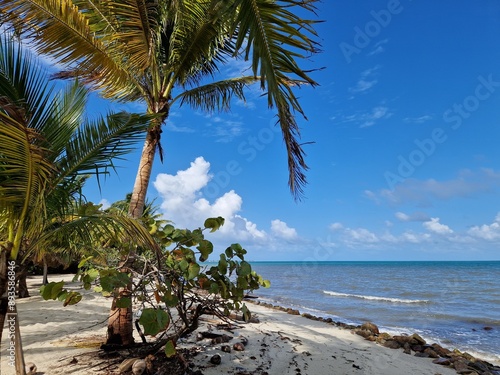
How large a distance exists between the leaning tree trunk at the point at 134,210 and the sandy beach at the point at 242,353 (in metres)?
0.38

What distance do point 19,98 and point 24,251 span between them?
60.7 inches

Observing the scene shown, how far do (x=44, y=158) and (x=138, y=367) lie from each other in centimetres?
269

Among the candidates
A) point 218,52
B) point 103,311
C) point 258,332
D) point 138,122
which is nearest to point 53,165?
point 138,122

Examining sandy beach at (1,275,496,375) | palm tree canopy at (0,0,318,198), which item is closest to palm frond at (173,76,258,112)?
palm tree canopy at (0,0,318,198)

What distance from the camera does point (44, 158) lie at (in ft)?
10.1

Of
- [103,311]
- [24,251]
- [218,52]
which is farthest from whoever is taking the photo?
[103,311]

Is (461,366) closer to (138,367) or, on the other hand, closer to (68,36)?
(138,367)

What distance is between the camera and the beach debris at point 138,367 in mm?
4007

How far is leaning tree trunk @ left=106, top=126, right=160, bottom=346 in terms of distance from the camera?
509cm

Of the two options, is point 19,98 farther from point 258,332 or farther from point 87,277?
point 258,332

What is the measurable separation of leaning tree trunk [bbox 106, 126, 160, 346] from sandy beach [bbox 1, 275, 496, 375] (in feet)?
1.25

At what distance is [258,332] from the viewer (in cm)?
711

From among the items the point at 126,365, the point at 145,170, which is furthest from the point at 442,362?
the point at 145,170

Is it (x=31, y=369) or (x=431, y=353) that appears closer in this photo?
(x=31, y=369)
